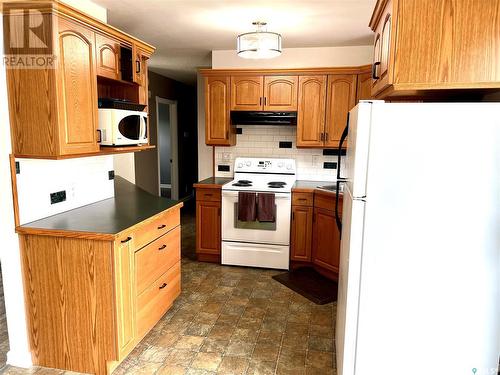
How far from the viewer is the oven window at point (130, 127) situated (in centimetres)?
275

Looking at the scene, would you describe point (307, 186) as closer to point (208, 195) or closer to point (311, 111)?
point (311, 111)

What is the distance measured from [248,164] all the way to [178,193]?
3202mm

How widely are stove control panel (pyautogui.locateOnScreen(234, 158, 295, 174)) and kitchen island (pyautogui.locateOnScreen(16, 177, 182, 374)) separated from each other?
2265mm

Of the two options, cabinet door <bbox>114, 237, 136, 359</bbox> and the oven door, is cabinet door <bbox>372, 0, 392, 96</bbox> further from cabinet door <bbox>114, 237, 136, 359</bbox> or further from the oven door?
the oven door

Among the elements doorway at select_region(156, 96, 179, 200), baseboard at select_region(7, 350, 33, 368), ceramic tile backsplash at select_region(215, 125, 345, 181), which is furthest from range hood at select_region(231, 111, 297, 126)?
baseboard at select_region(7, 350, 33, 368)

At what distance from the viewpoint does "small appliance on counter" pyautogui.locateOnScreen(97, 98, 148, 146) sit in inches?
103

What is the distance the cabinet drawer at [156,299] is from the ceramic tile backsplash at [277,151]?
198 centimetres

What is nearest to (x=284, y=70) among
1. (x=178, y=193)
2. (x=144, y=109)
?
(x=144, y=109)

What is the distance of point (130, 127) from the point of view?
287cm

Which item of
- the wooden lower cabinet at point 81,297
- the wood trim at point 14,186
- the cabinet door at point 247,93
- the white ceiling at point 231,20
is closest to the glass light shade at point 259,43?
the white ceiling at point 231,20

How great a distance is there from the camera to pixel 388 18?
1.77 meters

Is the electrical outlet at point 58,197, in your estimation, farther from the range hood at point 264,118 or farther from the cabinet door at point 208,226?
the range hood at point 264,118

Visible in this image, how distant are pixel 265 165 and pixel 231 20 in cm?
179

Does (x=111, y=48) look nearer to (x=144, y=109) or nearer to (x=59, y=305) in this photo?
(x=144, y=109)
